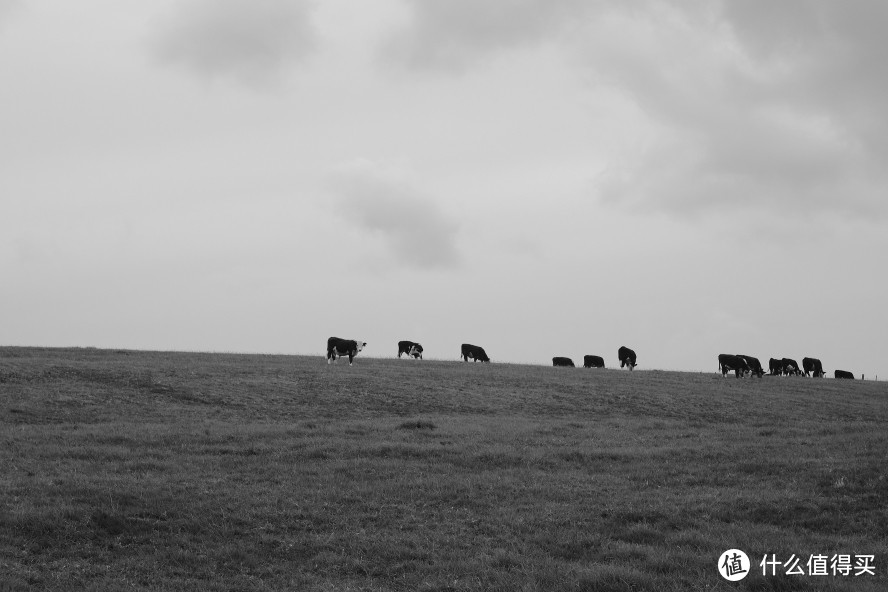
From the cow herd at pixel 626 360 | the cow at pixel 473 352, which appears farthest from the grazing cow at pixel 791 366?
the cow at pixel 473 352

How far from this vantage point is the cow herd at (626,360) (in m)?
50.7

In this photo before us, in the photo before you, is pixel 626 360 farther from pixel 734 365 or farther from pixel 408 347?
pixel 408 347

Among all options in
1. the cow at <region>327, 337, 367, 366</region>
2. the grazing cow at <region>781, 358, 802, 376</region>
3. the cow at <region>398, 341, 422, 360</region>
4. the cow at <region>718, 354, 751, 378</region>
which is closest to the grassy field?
the cow at <region>327, 337, 367, 366</region>

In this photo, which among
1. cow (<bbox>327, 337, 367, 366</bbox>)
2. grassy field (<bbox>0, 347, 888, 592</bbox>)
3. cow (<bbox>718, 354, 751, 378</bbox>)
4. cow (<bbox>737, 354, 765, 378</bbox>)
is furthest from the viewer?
cow (<bbox>737, 354, 765, 378</bbox>)

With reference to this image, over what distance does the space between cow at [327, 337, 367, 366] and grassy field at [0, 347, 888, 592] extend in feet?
52.7

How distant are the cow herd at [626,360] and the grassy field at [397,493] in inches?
691

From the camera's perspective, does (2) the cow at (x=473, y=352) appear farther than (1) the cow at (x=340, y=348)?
Yes

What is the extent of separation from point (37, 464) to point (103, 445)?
280 cm

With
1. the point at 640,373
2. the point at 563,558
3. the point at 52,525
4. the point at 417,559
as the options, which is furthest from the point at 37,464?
the point at 640,373

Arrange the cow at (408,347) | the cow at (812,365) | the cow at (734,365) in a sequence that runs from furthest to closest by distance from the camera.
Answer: the cow at (812,365)
the cow at (408,347)
the cow at (734,365)

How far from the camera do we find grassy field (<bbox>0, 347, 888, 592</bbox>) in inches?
505

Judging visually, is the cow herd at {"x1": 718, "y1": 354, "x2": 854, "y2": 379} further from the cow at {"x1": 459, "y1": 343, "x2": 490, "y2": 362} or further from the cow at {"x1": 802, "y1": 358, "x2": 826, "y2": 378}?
the cow at {"x1": 459, "y1": 343, "x2": 490, "y2": 362}

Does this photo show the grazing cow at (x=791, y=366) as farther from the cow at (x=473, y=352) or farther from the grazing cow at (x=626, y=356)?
the cow at (x=473, y=352)

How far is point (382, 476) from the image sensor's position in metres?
18.9
